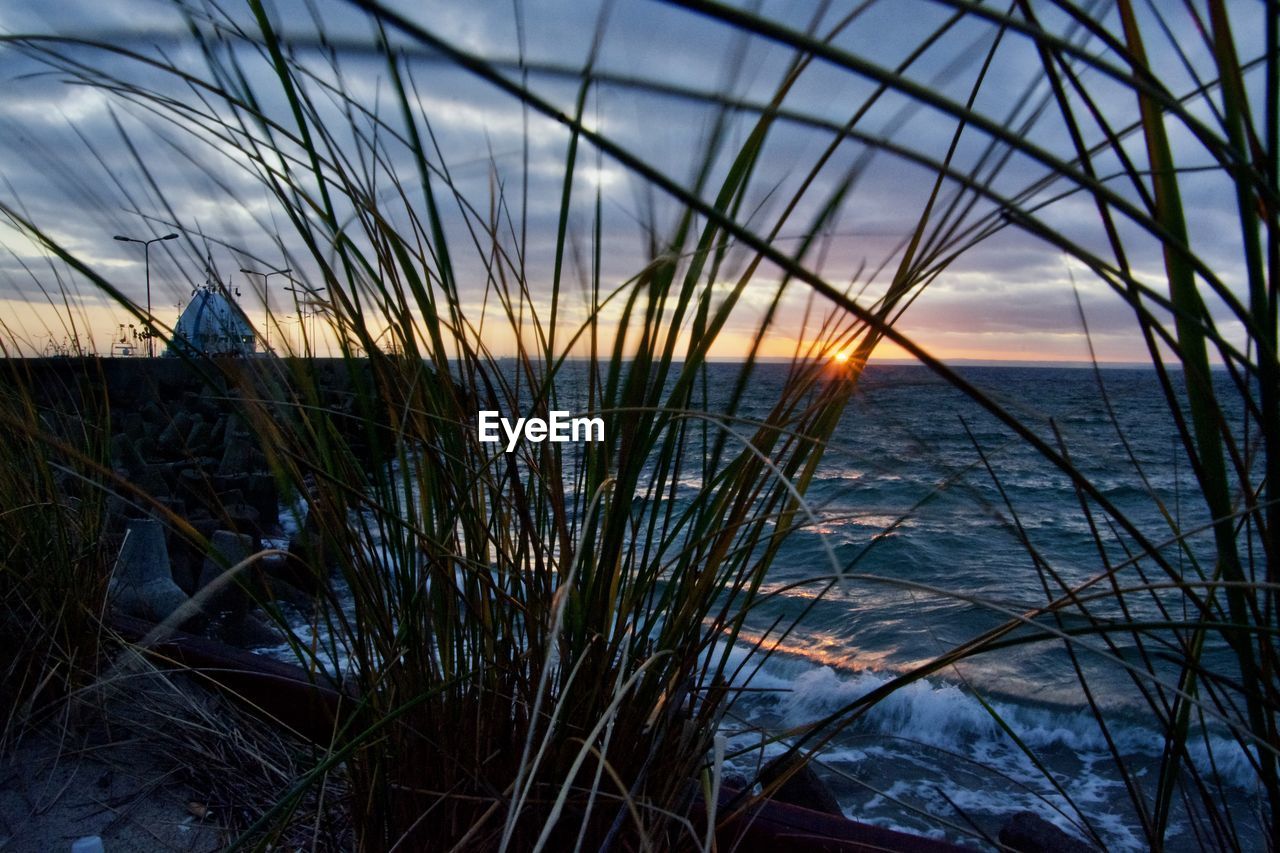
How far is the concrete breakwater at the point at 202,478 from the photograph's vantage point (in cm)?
89

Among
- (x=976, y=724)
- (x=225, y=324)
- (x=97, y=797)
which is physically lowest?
(x=976, y=724)

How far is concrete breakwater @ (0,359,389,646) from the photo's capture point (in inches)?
35.0

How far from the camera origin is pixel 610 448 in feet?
2.71

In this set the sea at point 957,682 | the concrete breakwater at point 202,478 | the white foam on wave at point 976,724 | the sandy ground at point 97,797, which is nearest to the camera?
the concrete breakwater at point 202,478

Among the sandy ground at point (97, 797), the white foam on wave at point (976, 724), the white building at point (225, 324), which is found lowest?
the white foam on wave at point (976, 724)

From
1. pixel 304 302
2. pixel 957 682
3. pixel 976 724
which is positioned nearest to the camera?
pixel 304 302

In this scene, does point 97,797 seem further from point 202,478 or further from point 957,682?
point 957,682

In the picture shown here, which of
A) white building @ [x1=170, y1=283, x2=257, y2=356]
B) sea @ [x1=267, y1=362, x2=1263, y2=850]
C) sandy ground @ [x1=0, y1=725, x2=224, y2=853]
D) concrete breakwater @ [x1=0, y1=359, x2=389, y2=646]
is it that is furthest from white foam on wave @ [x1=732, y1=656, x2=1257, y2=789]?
white building @ [x1=170, y1=283, x2=257, y2=356]

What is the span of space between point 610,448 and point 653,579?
0.13 m

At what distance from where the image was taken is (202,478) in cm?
132

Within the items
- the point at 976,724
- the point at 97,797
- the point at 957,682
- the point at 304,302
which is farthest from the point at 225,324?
the point at 957,682

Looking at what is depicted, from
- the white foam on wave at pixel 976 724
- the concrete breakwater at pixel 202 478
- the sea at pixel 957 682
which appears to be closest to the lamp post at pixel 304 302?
the concrete breakwater at pixel 202 478

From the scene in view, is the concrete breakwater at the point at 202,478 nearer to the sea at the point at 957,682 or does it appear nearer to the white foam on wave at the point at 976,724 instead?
the sea at the point at 957,682

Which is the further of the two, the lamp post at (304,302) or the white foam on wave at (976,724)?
the white foam on wave at (976,724)
